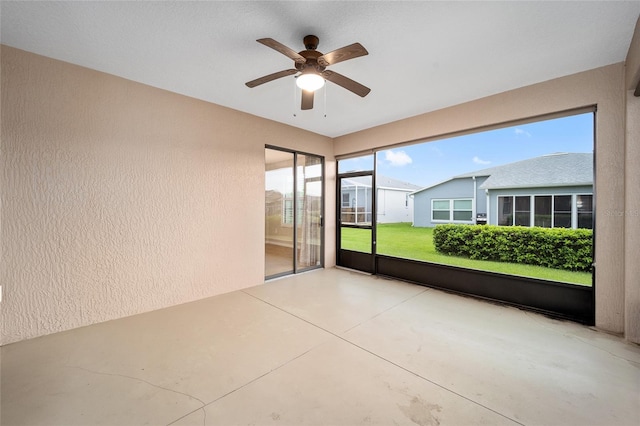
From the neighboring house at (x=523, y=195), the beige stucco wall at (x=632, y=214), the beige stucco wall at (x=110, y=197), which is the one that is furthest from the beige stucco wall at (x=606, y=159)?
the beige stucco wall at (x=110, y=197)

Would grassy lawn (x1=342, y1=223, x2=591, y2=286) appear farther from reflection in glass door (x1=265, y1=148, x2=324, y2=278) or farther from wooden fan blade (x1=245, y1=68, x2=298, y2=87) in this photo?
wooden fan blade (x1=245, y1=68, x2=298, y2=87)

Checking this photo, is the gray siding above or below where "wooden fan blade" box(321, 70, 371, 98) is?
below

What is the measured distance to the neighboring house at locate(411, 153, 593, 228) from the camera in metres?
3.20

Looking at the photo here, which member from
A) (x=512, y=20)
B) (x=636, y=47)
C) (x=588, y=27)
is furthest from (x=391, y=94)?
(x=636, y=47)

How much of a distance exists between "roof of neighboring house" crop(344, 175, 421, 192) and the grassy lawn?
0.79 meters

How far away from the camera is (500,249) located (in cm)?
405

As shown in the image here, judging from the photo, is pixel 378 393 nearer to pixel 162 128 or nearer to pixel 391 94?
pixel 391 94

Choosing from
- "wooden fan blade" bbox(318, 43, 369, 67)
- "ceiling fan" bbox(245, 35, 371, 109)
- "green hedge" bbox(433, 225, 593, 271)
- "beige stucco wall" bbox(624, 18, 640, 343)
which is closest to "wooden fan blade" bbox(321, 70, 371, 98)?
"ceiling fan" bbox(245, 35, 371, 109)

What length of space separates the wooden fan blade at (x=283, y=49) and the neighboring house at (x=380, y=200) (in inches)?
125

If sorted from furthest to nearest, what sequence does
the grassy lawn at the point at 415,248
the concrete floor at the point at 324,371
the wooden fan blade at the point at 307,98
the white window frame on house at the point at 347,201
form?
1. the white window frame on house at the point at 347,201
2. the grassy lawn at the point at 415,248
3. the wooden fan blade at the point at 307,98
4. the concrete floor at the point at 324,371

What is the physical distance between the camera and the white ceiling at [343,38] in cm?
195

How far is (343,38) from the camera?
2.26 metres

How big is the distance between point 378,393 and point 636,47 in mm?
3602

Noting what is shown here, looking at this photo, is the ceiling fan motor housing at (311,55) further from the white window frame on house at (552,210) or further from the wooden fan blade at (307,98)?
the white window frame on house at (552,210)
